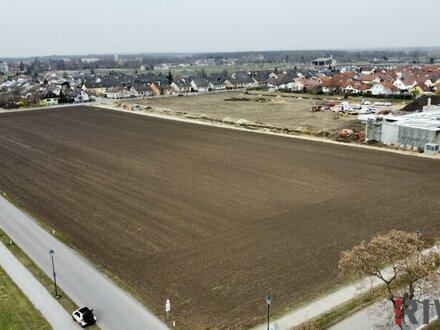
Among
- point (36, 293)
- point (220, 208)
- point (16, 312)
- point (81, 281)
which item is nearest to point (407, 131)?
point (220, 208)

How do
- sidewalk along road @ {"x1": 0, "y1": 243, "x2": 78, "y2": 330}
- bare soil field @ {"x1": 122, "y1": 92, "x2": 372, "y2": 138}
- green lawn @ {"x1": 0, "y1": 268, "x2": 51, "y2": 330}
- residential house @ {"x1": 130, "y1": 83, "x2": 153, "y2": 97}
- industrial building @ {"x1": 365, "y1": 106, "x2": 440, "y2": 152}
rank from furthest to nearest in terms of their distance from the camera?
residential house @ {"x1": 130, "y1": 83, "x2": 153, "y2": 97} → bare soil field @ {"x1": 122, "y1": 92, "x2": 372, "y2": 138} → industrial building @ {"x1": 365, "y1": 106, "x2": 440, "y2": 152} → sidewalk along road @ {"x1": 0, "y1": 243, "x2": 78, "y2": 330} → green lawn @ {"x1": 0, "y1": 268, "x2": 51, "y2": 330}

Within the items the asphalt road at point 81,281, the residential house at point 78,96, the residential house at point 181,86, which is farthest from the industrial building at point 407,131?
the residential house at point 181,86

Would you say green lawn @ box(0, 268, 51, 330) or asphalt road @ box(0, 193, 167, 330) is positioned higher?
asphalt road @ box(0, 193, 167, 330)

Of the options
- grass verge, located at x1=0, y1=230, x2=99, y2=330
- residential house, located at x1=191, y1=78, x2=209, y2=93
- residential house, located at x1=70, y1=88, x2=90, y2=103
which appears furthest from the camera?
residential house, located at x1=191, y1=78, x2=209, y2=93

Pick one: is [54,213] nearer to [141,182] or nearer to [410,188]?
[141,182]

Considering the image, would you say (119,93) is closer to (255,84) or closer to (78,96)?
(78,96)

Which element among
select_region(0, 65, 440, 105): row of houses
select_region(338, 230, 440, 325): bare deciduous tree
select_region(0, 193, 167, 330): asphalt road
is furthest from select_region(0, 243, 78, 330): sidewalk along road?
select_region(0, 65, 440, 105): row of houses

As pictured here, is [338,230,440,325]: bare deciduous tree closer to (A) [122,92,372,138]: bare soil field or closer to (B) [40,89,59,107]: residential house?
(A) [122,92,372,138]: bare soil field
